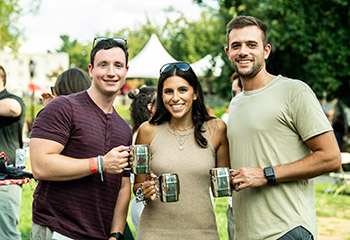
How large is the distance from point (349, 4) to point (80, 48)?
2254 inches

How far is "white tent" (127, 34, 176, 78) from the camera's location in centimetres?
1326

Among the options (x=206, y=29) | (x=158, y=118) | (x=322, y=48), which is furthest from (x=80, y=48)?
(x=158, y=118)

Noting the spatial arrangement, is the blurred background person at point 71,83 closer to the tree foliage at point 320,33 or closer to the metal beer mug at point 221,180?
the metal beer mug at point 221,180

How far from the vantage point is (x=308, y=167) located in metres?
3.10

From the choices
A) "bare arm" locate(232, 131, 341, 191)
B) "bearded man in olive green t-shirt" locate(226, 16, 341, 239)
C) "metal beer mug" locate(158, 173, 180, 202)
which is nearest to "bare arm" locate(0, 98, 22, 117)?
"metal beer mug" locate(158, 173, 180, 202)

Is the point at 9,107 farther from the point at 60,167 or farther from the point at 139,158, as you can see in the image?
the point at 139,158

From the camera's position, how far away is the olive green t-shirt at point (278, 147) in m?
3.15

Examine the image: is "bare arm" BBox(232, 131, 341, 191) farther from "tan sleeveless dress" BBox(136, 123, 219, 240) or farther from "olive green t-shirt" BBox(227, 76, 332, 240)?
"tan sleeveless dress" BBox(136, 123, 219, 240)

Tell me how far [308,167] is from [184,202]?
972mm

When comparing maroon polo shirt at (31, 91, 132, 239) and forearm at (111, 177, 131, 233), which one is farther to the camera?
forearm at (111, 177, 131, 233)

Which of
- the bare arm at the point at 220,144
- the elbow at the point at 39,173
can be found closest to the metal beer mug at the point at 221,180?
the bare arm at the point at 220,144

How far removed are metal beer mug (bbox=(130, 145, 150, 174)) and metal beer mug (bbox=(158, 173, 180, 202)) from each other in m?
0.16

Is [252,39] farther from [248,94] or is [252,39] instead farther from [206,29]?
[206,29]

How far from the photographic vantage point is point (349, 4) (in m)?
13.2
